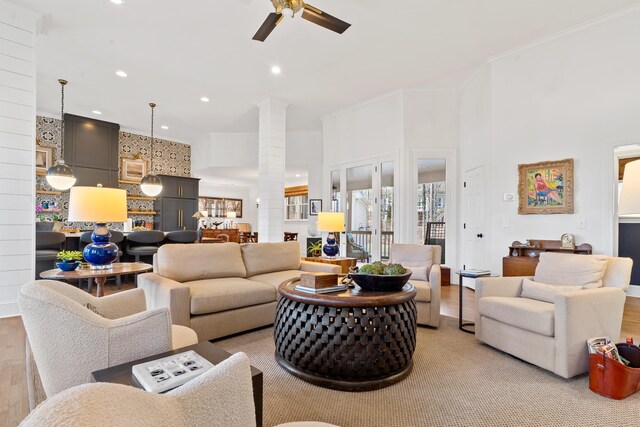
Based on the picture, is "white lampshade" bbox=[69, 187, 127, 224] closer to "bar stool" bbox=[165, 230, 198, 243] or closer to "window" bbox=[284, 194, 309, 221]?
"bar stool" bbox=[165, 230, 198, 243]

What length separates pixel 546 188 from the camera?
4242 mm

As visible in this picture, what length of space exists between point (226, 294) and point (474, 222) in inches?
163

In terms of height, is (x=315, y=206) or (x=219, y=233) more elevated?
(x=315, y=206)

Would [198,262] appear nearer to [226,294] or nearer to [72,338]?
[226,294]

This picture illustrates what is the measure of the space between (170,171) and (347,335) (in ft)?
27.4

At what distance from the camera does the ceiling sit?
3.62m

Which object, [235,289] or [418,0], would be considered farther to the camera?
[418,0]

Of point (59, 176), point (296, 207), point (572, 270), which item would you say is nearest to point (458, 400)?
point (572, 270)

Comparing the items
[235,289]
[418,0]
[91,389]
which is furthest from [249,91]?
[91,389]

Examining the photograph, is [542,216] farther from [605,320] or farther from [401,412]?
[401,412]

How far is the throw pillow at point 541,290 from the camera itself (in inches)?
104

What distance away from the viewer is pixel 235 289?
3070 millimetres

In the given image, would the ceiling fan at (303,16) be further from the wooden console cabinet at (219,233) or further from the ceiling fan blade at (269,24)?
the wooden console cabinet at (219,233)

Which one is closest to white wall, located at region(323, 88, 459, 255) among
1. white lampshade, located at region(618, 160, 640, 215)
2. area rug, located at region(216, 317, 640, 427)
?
area rug, located at region(216, 317, 640, 427)
